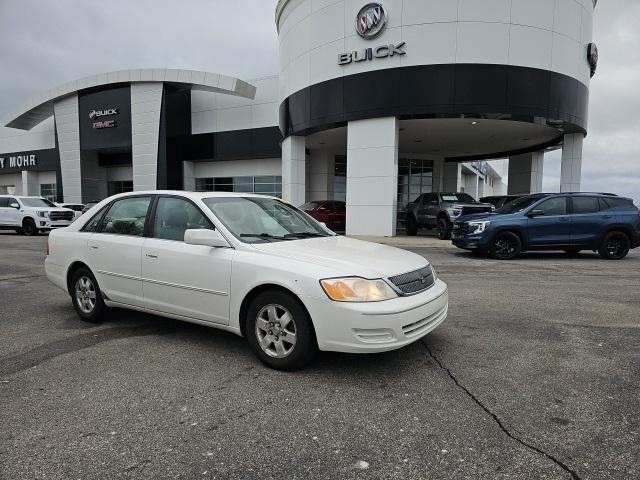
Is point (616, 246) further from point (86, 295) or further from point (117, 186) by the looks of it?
point (117, 186)

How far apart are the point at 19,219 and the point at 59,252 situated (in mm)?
17441

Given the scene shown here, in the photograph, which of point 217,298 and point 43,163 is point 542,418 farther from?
point 43,163

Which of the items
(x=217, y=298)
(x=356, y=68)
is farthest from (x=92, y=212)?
(x=356, y=68)

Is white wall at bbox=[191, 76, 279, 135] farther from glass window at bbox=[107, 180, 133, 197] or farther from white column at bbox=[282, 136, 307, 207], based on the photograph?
glass window at bbox=[107, 180, 133, 197]

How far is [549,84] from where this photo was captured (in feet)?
56.2

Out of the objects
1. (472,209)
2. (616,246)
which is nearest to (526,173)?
(472,209)

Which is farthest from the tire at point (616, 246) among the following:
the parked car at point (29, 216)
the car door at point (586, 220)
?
the parked car at point (29, 216)

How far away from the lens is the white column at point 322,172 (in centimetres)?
2756

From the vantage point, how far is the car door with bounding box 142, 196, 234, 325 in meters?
4.07

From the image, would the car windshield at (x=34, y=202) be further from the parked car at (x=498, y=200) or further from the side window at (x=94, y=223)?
the parked car at (x=498, y=200)

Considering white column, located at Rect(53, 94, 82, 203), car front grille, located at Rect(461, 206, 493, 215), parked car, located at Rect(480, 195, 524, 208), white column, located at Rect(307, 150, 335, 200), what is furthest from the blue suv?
white column, located at Rect(53, 94, 82, 203)

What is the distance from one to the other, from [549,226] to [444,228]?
20.2 feet

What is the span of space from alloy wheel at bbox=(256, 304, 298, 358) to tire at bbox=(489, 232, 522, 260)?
357 inches

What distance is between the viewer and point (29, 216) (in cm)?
1962
